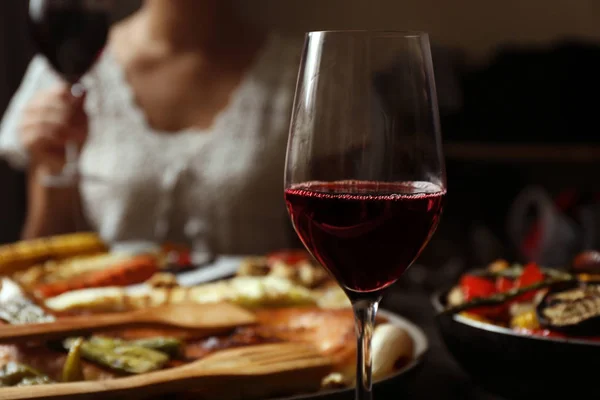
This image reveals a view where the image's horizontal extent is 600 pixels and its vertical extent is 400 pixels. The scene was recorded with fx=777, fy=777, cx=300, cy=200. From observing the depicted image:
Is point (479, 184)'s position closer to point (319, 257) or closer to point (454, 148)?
point (454, 148)

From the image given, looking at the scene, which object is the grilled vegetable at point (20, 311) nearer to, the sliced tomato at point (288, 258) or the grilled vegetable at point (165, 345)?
the grilled vegetable at point (165, 345)

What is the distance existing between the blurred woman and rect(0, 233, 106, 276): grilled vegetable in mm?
850

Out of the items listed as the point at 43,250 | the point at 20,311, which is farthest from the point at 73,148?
the point at 20,311

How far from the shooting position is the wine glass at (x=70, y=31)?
1.10m

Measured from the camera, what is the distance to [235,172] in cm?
229

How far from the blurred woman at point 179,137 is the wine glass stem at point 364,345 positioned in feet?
5.54

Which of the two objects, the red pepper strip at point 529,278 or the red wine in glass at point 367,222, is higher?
the red wine in glass at point 367,222

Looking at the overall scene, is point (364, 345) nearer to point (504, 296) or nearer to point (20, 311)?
point (504, 296)

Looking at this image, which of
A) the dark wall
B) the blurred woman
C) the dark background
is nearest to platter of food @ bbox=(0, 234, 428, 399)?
the blurred woman

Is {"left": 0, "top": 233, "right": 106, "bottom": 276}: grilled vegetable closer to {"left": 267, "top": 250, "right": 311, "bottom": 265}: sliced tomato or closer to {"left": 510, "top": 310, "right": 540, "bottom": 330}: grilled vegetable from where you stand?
{"left": 267, "top": 250, "right": 311, "bottom": 265}: sliced tomato

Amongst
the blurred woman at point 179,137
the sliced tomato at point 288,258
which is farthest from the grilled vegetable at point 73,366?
the blurred woman at point 179,137

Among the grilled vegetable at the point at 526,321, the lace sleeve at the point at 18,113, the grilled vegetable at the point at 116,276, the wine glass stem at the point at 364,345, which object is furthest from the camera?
the lace sleeve at the point at 18,113

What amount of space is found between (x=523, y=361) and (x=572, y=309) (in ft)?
0.22

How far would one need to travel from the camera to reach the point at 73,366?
0.63 meters
